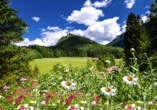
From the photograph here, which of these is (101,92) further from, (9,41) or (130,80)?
→ (9,41)

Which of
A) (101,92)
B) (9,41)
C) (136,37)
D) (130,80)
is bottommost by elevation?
(101,92)

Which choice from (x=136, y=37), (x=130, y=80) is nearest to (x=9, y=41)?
(x=130, y=80)

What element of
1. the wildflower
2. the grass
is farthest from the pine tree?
the wildflower

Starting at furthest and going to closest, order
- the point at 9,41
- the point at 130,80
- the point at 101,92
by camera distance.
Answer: the point at 9,41 → the point at 101,92 → the point at 130,80

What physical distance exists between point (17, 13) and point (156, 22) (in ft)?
58.9

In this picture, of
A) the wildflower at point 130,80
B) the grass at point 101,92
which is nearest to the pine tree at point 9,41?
the grass at point 101,92

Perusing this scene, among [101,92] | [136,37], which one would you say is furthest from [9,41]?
[136,37]

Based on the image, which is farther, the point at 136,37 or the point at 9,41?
the point at 136,37

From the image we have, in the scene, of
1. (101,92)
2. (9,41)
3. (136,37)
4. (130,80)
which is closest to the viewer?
(130,80)

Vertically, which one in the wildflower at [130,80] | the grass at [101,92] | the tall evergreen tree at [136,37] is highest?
the tall evergreen tree at [136,37]

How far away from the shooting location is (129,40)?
1766cm

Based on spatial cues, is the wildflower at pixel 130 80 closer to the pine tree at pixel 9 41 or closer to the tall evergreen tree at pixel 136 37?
the pine tree at pixel 9 41

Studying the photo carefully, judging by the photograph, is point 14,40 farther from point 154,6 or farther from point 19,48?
point 154,6

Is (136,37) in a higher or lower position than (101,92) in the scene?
higher
